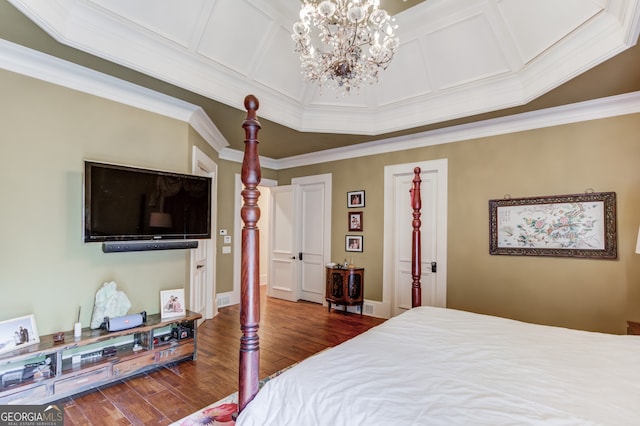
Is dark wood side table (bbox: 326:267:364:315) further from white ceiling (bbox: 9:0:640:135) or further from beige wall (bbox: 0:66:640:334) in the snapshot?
white ceiling (bbox: 9:0:640:135)

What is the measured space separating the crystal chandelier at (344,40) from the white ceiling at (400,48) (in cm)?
83

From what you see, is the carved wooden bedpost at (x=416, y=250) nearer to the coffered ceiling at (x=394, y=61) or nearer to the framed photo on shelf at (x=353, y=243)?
the coffered ceiling at (x=394, y=61)

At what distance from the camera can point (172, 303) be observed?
9.96 feet

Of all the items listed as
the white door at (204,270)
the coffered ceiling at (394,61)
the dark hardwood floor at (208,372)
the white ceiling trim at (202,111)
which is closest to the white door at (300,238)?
the dark hardwood floor at (208,372)

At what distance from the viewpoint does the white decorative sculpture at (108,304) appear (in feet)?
8.53

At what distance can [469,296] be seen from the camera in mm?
3820

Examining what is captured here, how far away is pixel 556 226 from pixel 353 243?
2590 millimetres

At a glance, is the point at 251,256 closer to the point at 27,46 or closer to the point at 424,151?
the point at 27,46

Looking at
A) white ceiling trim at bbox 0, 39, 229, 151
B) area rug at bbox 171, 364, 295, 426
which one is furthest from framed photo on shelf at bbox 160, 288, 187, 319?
white ceiling trim at bbox 0, 39, 229, 151

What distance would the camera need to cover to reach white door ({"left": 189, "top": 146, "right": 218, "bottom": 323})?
375cm

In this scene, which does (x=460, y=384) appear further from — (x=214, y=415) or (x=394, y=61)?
(x=394, y=61)

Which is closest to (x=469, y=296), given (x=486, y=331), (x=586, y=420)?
(x=486, y=331)

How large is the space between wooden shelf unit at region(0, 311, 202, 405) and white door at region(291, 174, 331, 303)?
2.60 metres

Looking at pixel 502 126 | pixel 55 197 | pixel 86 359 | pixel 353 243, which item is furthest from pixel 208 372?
pixel 502 126
